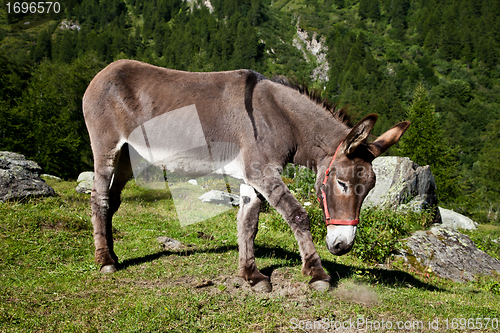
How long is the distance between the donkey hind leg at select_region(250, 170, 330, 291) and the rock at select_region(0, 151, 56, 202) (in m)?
6.81

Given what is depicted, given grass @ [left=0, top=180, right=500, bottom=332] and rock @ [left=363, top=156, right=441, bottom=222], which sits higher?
grass @ [left=0, top=180, right=500, bottom=332]

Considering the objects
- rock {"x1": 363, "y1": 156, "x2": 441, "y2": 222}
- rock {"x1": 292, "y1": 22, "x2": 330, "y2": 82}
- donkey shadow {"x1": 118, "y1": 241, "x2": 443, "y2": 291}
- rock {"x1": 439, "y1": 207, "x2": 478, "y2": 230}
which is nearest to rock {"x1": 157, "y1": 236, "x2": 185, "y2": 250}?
donkey shadow {"x1": 118, "y1": 241, "x2": 443, "y2": 291}

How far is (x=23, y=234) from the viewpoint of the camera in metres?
5.40

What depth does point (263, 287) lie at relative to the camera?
3.62 m

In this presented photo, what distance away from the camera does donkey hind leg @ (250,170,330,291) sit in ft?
11.6

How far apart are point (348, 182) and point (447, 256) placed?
5256 millimetres

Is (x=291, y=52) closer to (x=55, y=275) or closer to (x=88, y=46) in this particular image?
(x=88, y=46)

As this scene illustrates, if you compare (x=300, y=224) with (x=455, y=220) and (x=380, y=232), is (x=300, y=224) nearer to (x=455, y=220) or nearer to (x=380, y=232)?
(x=380, y=232)

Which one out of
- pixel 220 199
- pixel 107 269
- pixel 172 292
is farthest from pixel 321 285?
pixel 220 199

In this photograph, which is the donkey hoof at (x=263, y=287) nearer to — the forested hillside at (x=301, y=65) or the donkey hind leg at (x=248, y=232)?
the donkey hind leg at (x=248, y=232)

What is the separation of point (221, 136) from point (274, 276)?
6.40 feet

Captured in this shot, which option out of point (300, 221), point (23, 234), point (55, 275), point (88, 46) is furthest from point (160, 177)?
point (88, 46)

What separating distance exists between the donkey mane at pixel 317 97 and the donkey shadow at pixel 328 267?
212 centimetres

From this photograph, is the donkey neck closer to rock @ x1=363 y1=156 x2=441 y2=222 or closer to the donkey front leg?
the donkey front leg
